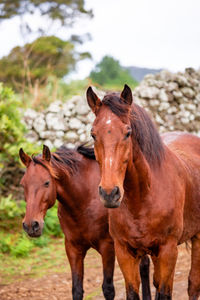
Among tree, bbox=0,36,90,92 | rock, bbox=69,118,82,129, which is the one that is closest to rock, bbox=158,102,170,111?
rock, bbox=69,118,82,129

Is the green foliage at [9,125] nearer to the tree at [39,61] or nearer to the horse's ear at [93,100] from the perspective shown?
the horse's ear at [93,100]

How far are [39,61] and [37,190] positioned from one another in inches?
955

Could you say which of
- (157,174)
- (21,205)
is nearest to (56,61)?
(21,205)

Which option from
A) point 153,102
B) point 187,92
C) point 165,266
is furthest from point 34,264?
point 187,92

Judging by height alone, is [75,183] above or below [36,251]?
above

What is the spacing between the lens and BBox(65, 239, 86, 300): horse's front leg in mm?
3955

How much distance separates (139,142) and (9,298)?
3135 mm

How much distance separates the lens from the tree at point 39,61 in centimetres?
2580

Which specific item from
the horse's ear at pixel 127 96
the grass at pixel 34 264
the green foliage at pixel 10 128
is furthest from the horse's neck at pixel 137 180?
the green foliage at pixel 10 128

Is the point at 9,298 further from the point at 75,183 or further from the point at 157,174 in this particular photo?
the point at 157,174

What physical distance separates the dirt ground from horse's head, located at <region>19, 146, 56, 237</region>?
168 cm

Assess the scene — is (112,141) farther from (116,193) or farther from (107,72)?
(107,72)

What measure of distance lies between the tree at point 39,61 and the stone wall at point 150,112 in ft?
53.5

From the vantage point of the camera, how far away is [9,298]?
5.12 meters
